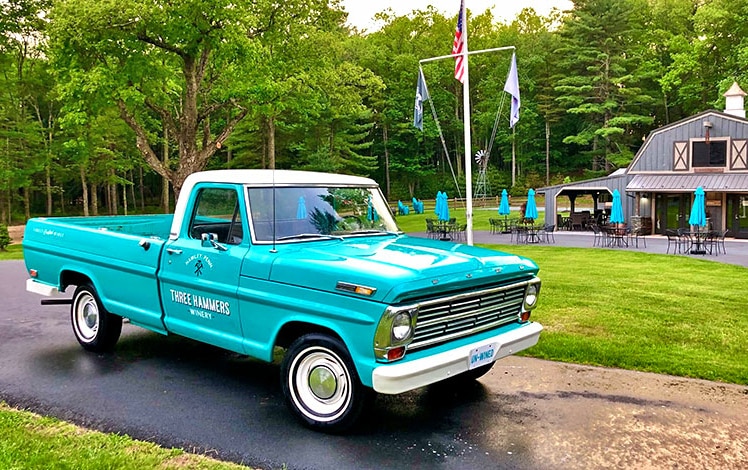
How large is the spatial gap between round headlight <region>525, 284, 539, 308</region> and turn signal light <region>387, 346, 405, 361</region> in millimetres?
1620

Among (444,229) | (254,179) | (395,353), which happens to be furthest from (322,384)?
(444,229)

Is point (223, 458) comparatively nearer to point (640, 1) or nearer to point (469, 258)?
point (469, 258)

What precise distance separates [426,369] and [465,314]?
2.18 feet

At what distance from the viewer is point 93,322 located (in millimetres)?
6715

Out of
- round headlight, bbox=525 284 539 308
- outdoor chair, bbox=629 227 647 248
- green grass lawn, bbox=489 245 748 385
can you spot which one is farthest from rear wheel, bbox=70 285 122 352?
outdoor chair, bbox=629 227 647 248

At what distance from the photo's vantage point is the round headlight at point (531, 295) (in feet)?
17.0

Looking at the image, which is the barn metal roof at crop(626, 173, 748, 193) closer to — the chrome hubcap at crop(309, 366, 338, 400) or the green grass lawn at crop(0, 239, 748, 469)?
the green grass lawn at crop(0, 239, 748, 469)

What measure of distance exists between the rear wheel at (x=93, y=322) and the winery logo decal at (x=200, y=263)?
188 cm

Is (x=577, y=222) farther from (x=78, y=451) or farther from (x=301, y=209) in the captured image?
(x=78, y=451)

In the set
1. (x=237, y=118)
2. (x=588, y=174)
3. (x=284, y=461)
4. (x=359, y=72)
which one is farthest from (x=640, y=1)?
(x=284, y=461)

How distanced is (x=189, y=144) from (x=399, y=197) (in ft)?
136

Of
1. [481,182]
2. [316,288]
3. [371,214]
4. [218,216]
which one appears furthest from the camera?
[481,182]

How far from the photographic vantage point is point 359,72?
26.6 meters

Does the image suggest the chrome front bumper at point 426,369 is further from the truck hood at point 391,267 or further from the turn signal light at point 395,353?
the truck hood at point 391,267
